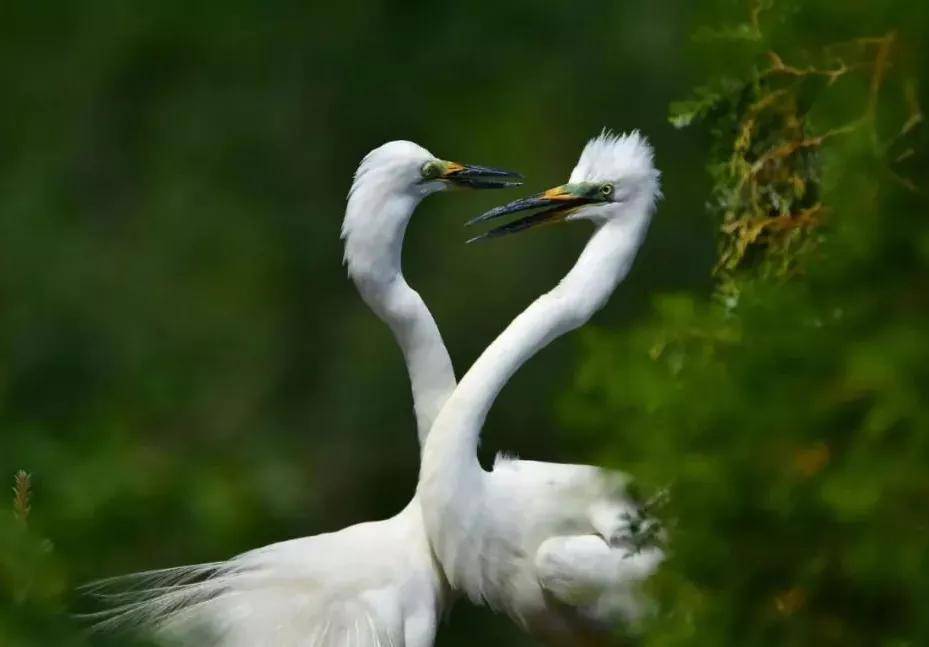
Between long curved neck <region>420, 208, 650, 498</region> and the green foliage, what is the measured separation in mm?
1320

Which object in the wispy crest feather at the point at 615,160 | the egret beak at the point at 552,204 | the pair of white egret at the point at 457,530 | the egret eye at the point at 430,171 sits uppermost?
the egret eye at the point at 430,171

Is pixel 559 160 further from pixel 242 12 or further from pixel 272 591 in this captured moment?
pixel 272 591

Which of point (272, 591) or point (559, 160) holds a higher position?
point (559, 160)

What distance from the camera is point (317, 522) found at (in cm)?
505

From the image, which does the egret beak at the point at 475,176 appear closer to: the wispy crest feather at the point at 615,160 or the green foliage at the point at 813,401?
the wispy crest feather at the point at 615,160

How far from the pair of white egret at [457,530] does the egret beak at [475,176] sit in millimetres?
46

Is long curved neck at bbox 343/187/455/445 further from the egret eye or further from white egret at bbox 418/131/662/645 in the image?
white egret at bbox 418/131/662/645

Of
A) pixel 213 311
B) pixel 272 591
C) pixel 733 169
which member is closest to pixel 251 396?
pixel 213 311

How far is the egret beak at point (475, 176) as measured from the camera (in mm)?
2676

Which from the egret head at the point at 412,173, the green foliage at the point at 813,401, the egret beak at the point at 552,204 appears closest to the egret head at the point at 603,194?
the egret beak at the point at 552,204

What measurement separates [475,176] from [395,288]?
0.77 feet

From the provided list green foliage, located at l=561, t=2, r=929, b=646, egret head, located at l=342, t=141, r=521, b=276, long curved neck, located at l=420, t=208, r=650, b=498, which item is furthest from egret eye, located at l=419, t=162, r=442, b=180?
green foliage, located at l=561, t=2, r=929, b=646

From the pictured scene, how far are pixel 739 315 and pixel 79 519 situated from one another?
1.27 feet

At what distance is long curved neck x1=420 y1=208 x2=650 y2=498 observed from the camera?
2.36 metres
